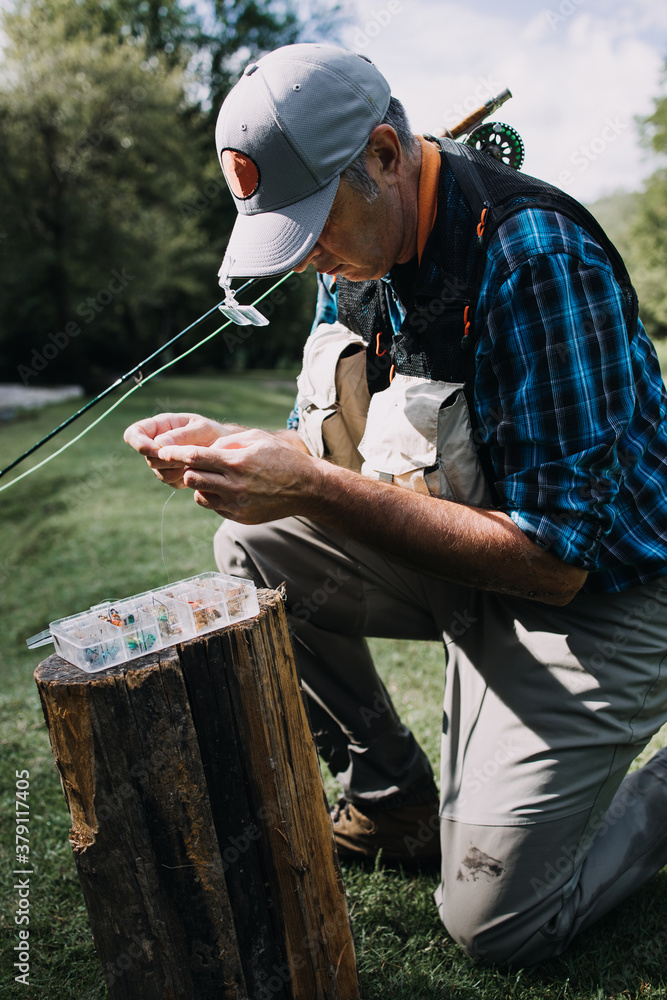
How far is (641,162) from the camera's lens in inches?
1511

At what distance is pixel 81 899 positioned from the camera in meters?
2.53

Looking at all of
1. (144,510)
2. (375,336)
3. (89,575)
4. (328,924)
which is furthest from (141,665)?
(144,510)

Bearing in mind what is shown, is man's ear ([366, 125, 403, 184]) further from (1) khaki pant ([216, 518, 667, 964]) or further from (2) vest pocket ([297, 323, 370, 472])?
(1) khaki pant ([216, 518, 667, 964])

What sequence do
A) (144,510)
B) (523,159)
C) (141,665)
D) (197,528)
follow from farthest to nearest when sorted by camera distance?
(144,510), (197,528), (523,159), (141,665)

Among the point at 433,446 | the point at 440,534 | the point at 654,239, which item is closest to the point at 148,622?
the point at 440,534

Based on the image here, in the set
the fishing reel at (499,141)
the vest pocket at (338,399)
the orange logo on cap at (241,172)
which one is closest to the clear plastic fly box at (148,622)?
the vest pocket at (338,399)

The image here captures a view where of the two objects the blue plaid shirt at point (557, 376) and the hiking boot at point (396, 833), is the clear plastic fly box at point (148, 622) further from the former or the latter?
the hiking boot at point (396, 833)

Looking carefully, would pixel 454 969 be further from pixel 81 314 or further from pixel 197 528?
pixel 81 314

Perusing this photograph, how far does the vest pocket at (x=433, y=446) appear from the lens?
2.14m

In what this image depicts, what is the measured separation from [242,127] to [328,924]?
2160 mm

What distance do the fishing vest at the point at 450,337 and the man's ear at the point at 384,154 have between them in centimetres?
14

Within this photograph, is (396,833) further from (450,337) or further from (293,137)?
(293,137)

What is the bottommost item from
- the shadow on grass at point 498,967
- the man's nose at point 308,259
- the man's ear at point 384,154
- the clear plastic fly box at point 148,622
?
the shadow on grass at point 498,967

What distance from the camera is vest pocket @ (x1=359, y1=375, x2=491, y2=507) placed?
2145 millimetres
